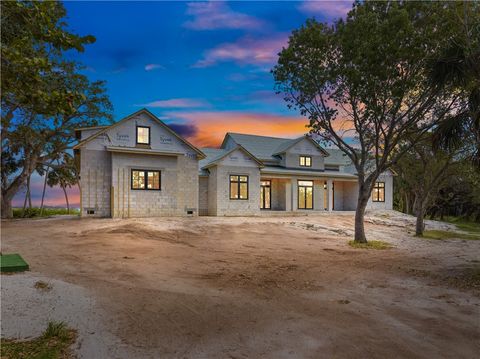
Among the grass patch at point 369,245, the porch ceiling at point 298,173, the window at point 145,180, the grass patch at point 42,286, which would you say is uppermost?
the porch ceiling at point 298,173

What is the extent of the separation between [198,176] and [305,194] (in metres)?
10.9

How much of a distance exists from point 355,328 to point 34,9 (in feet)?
21.1

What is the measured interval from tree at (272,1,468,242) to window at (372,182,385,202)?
18394 millimetres

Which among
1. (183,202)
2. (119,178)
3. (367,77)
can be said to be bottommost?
(183,202)

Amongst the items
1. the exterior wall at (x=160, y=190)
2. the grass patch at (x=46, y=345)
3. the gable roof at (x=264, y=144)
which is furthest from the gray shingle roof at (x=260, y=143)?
the grass patch at (x=46, y=345)

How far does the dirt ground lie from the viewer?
541 centimetres

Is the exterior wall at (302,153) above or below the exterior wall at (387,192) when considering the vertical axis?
above

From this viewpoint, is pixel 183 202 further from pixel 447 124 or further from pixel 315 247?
pixel 447 124

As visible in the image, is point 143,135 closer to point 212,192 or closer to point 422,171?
point 212,192

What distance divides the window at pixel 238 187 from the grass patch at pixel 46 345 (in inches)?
937

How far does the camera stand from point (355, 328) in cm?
616

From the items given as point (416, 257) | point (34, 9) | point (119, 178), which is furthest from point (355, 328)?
point (119, 178)

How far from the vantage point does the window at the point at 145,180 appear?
25328 millimetres

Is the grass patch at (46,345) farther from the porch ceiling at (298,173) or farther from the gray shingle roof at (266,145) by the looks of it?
the gray shingle roof at (266,145)
